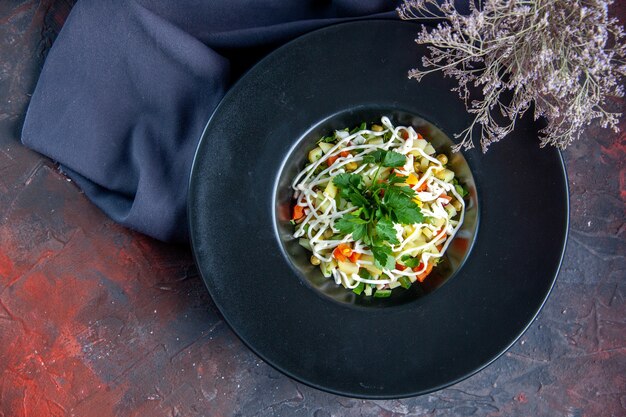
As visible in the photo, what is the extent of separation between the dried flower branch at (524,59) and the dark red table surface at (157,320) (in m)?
0.59

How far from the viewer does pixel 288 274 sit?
8.00 ft

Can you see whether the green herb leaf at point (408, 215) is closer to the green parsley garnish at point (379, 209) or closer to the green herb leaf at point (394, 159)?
the green parsley garnish at point (379, 209)

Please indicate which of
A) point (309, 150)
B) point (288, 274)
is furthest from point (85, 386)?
point (309, 150)

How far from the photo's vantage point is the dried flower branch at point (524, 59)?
2021 mm

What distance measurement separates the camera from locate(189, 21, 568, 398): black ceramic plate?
2369 mm

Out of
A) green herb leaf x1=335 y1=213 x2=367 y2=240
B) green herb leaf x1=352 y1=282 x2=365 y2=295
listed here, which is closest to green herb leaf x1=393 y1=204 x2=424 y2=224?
green herb leaf x1=335 y1=213 x2=367 y2=240

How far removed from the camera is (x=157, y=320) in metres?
2.73

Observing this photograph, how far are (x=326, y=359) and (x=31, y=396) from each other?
4.29 ft

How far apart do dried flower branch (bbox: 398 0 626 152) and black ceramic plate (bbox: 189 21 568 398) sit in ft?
0.26

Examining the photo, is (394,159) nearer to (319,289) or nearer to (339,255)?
(339,255)

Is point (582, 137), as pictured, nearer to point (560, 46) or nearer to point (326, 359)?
point (560, 46)

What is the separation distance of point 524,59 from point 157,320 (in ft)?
5.84

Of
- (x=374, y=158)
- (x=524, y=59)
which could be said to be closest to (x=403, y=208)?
(x=374, y=158)

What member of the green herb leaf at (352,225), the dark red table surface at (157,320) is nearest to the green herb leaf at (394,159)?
the green herb leaf at (352,225)
